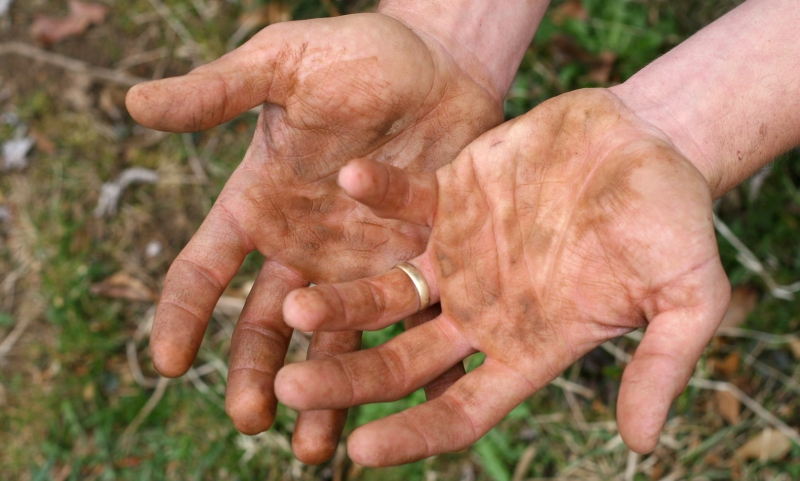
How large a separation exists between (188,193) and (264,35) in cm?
208

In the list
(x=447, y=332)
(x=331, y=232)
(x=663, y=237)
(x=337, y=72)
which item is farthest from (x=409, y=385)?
(x=337, y=72)

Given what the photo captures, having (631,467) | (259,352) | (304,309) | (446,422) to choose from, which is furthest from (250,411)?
(631,467)

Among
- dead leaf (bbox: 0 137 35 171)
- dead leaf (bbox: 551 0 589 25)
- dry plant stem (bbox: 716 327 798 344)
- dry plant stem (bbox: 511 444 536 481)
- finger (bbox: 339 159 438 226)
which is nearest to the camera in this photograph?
finger (bbox: 339 159 438 226)

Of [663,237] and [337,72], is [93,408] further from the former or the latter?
[663,237]

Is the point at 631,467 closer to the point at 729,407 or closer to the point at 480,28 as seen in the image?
the point at 729,407

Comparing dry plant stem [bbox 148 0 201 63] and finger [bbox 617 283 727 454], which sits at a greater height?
finger [bbox 617 283 727 454]

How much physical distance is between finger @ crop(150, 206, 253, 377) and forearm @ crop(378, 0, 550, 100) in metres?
1.31

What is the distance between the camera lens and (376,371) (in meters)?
2.24

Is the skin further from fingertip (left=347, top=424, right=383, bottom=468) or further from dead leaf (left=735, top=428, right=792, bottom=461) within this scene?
dead leaf (left=735, top=428, right=792, bottom=461)

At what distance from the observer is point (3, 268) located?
13.8 ft

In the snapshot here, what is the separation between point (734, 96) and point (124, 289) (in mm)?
3541

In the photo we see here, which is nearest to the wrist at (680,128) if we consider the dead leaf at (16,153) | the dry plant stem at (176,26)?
the dry plant stem at (176,26)

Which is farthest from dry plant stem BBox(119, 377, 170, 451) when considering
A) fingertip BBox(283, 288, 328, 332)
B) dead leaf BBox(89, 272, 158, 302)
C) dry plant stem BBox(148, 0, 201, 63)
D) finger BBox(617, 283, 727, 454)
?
finger BBox(617, 283, 727, 454)

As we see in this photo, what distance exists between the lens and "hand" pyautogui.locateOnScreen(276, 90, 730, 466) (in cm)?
202
